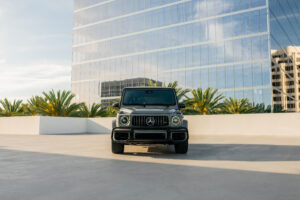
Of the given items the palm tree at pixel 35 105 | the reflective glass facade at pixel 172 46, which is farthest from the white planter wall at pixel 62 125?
the reflective glass facade at pixel 172 46

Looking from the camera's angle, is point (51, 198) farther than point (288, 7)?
No

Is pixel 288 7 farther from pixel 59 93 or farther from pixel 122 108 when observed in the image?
pixel 122 108

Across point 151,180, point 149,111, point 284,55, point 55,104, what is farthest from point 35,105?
point 284,55

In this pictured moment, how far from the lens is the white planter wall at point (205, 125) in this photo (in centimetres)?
1892

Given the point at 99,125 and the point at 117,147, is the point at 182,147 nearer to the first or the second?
the point at 117,147

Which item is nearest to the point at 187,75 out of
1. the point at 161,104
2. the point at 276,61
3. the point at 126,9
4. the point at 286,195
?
the point at 276,61

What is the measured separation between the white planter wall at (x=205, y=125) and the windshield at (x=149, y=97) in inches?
528

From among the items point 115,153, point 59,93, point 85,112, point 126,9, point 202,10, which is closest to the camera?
point 115,153

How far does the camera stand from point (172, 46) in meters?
47.9

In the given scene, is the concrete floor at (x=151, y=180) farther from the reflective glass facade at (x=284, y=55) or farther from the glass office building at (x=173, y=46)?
the reflective glass facade at (x=284, y=55)

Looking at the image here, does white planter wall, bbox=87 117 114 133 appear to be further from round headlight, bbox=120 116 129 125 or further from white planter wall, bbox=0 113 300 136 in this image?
round headlight, bbox=120 116 129 125

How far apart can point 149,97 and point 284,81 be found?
39.5 meters

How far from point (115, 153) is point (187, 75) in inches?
1543

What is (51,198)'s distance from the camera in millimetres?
3434
